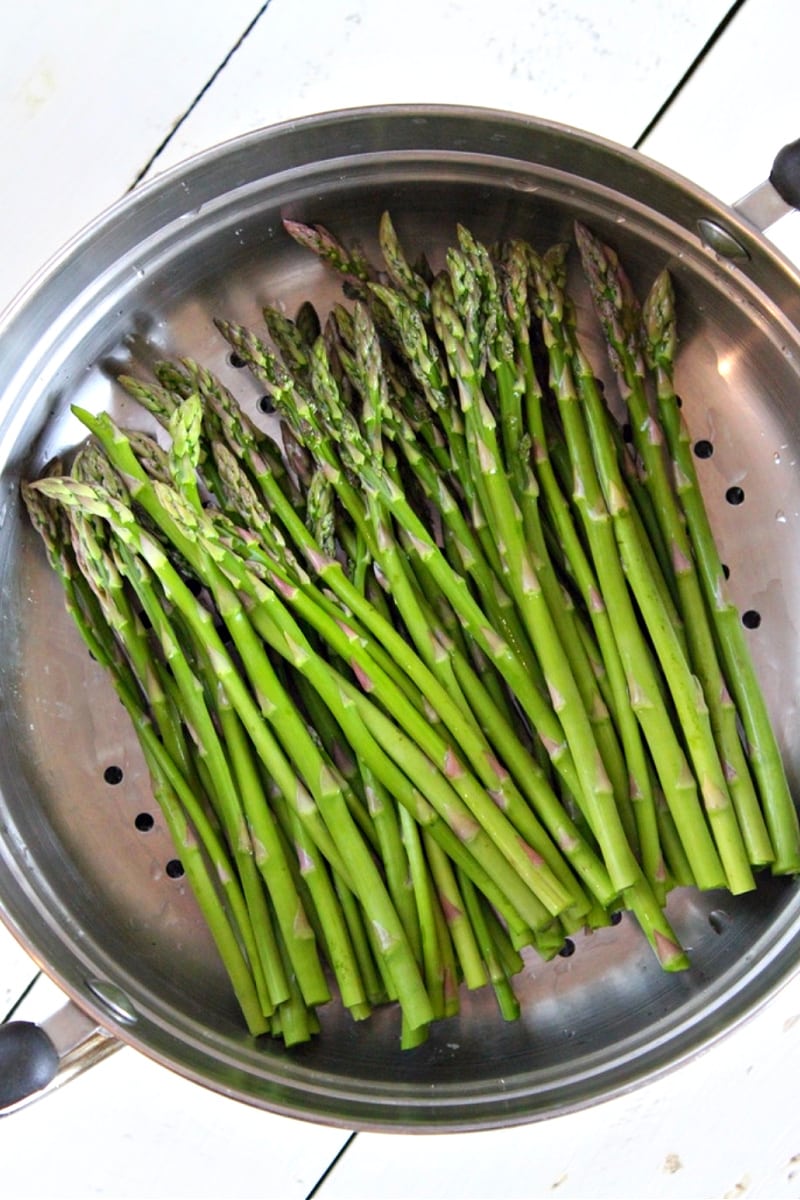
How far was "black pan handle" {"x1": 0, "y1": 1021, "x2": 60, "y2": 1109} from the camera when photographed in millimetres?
876

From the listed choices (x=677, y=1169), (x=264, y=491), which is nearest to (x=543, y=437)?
(x=264, y=491)

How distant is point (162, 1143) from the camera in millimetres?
1234

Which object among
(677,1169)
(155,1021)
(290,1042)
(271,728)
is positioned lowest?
→ (677,1169)

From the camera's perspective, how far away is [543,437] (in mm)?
1080

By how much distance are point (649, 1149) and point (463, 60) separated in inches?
52.5

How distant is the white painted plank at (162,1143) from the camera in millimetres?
1232

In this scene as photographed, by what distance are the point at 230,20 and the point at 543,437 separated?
66 cm

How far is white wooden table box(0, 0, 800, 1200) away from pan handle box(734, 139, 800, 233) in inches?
10.6

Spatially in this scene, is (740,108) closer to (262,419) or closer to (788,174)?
(788,174)

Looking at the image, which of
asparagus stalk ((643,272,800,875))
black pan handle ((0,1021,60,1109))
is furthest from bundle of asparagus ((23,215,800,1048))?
black pan handle ((0,1021,60,1109))

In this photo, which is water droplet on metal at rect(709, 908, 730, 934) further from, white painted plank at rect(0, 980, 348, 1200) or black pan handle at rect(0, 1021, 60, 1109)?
black pan handle at rect(0, 1021, 60, 1109)

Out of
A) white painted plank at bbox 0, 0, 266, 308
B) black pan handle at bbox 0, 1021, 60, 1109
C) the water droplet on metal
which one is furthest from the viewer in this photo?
white painted plank at bbox 0, 0, 266, 308

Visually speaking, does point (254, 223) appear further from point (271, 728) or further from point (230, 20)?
point (271, 728)

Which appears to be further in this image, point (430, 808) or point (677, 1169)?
point (677, 1169)
